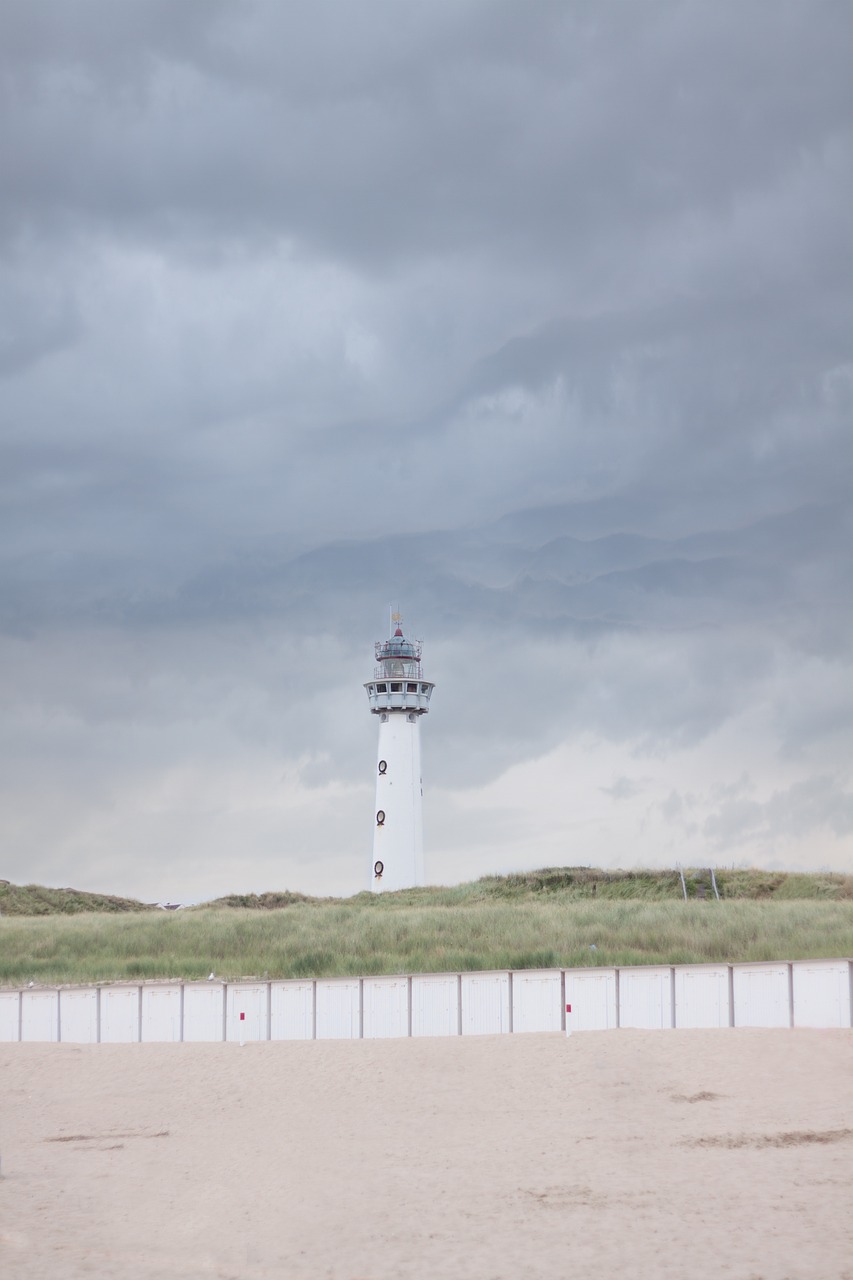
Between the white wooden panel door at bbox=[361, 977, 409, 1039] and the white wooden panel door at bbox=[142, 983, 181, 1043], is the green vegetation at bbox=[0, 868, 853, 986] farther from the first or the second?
the white wooden panel door at bbox=[142, 983, 181, 1043]

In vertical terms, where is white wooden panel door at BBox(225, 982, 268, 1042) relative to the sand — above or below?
above

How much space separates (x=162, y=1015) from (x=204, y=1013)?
3.31ft

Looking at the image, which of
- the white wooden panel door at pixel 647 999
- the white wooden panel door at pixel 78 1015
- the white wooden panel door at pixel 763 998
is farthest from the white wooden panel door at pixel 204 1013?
the white wooden panel door at pixel 763 998

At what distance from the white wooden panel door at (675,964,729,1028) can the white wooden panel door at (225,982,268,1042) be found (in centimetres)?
867

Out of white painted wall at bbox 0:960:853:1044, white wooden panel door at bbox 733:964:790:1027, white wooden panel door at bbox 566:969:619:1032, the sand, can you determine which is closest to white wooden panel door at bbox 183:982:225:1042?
white painted wall at bbox 0:960:853:1044

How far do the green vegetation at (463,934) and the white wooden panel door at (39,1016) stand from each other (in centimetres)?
657

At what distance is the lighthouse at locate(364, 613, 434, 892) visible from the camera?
55.6 meters

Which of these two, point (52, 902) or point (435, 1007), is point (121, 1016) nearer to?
point (435, 1007)

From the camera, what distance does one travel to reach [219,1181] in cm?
1845

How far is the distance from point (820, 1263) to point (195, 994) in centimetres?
1790

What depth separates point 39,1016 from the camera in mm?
29656

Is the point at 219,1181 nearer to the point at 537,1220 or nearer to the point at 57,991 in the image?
the point at 537,1220

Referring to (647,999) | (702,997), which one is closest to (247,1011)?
(647,999)

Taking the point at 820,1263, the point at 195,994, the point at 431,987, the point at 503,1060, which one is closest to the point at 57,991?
the point at 195,994
